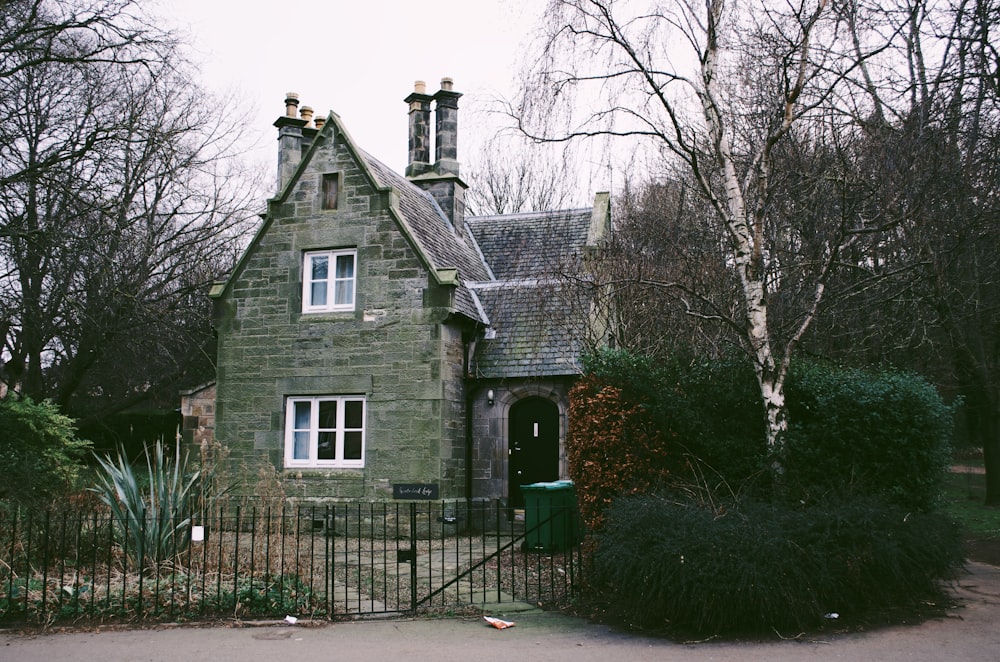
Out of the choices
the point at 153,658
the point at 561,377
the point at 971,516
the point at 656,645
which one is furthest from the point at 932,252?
the point at 153,658

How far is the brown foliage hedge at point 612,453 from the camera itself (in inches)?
388

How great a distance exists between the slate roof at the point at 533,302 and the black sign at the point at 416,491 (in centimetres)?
272

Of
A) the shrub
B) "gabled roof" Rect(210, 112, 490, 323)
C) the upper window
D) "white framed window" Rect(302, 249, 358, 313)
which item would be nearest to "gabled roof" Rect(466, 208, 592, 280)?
"gabled roof" Rect(210, 112, 490, 323)

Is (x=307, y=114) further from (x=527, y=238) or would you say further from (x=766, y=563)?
(x=766, y=563)

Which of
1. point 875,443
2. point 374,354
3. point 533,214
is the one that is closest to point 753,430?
point 875,443

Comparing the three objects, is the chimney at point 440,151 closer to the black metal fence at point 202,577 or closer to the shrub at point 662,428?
the shrub at point 662,428

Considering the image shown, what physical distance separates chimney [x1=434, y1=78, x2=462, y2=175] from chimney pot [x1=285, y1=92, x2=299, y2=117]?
11.4 ft

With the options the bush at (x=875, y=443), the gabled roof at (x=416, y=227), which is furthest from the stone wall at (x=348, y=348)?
the bush at (x=875, y=443)

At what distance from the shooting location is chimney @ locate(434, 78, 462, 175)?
19844mm

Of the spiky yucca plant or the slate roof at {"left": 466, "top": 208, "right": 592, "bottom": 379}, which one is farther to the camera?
the slate roof at {"left": 466, "top": 208, "right": 592, "bottom": 379}

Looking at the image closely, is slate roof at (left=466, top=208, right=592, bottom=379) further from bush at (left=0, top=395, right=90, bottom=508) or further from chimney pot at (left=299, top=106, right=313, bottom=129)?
bush at (left=0, top=395, right=90, bottom=508)

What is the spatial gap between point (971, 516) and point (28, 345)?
2316 cm

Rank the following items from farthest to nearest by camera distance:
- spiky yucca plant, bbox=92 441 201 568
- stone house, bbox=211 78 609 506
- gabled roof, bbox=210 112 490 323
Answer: gabled roof, bbox=210 112 490 323 < stone house, bbox=211 78 609 506 < spiky yucca plant, bbox=92 441 201 568

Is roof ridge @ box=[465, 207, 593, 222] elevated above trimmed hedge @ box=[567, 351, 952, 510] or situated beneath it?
elevated above
